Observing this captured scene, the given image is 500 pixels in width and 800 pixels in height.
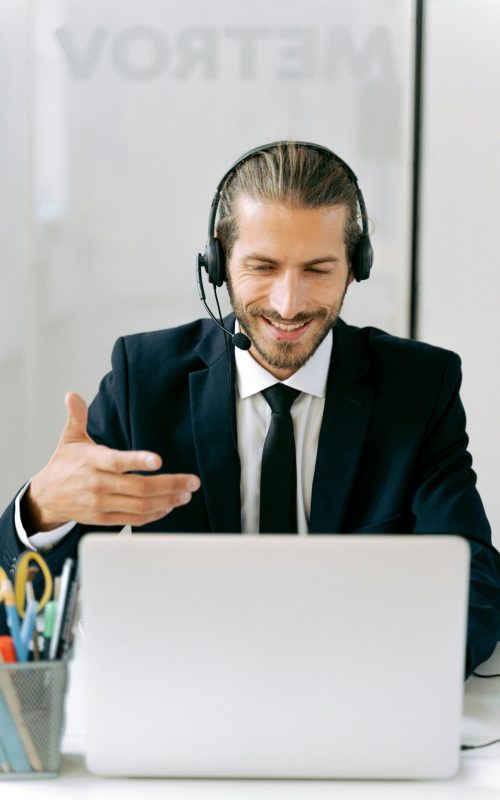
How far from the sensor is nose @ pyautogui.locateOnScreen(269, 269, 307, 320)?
70.3 inches

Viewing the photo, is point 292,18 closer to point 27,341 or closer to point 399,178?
point 399,178

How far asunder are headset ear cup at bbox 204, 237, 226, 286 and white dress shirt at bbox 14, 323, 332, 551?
14cm

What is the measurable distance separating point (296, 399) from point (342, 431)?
11 centimetres

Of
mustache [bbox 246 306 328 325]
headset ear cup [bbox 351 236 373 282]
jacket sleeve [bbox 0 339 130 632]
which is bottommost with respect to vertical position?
jacket sleeve [bbox 0 339 130 632]

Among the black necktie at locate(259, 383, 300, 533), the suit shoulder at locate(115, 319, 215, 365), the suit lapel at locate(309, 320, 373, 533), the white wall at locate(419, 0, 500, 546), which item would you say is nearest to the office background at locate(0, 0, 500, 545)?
the white wall at locate(419, 0, 500, 546)

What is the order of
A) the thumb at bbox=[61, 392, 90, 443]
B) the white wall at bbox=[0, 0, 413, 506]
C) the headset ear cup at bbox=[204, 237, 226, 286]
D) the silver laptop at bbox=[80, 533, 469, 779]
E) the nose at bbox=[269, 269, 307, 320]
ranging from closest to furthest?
the silver laptop at bbox=[80, 533, 469, 779] < the thumb at bbox=[61, 392, 90, 443] < the nose at bbox=[269, 269, 307, 320] < the headset ear cup at bbox=[204, 237, 226, 286] < the white wall at bbox=[0, 0, 413, 506]

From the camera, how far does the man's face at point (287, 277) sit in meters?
1.80

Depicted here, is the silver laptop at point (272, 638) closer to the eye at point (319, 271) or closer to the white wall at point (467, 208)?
the eye at point (319, 271)

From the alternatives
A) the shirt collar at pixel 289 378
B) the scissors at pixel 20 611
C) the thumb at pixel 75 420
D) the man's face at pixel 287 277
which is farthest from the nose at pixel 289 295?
the scissors at pixel 20 611

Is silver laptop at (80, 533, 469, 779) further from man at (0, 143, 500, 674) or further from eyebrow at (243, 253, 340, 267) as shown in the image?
eyebrow at (243, 253, 340, 267)

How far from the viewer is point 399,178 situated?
3182mm

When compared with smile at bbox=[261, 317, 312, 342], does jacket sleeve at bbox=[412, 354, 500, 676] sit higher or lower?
lower

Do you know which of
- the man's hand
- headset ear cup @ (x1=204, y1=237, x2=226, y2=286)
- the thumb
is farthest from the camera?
headset ear cup @ (x1=204, y1=237, x2=226, y2=286)

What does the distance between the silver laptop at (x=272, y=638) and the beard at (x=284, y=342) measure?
0.83 m
